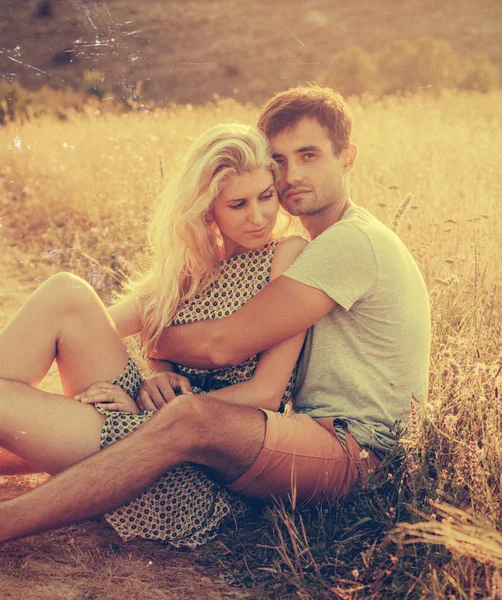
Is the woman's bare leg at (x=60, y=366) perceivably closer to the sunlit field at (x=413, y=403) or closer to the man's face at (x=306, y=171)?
the sunlit field at (x=413, y=403)

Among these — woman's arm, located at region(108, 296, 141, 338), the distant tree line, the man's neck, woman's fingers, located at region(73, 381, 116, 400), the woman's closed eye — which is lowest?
woman's fingers, located at region(73, 381, 116, 400)

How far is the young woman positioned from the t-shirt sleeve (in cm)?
27

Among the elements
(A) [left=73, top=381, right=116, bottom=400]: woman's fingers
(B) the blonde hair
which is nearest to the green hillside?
(B) the blonde hair

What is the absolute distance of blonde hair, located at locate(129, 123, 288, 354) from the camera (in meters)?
3.02

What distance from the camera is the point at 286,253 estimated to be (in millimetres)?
3025

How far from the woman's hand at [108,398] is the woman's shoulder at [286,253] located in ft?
2.65

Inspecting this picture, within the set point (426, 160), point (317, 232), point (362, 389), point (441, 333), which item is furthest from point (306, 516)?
point (426, 160)

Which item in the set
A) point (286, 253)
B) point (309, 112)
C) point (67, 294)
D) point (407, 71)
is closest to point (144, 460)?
point (67, 294)

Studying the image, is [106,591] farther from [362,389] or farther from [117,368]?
[362,389]

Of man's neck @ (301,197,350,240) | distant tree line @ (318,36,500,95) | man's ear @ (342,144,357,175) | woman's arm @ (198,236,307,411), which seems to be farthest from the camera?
distant tree line @ (318,36,500,95)

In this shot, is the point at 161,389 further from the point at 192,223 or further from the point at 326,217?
the point at 326,217

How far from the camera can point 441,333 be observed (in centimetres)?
389

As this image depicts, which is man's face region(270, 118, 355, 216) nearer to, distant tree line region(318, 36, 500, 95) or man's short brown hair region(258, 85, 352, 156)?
man's short brown hair region(258, 85, 352, 156)

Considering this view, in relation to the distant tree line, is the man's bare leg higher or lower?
lower
